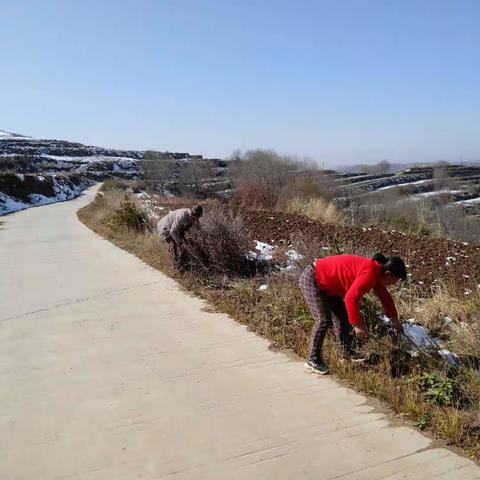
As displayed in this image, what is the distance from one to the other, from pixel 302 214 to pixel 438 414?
1294 cm

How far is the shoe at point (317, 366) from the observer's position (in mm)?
5148

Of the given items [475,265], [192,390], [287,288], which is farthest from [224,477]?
[475,265]

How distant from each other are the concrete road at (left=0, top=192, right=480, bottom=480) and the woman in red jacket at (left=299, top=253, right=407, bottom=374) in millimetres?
458

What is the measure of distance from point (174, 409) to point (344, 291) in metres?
1.81

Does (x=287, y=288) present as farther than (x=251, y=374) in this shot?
Yes

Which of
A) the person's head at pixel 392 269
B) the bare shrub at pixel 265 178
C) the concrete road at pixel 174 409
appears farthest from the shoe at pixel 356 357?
the bare shrub at pixel 265 178

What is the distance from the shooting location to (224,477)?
355 cm

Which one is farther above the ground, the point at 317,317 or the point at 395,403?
the point at 317,317

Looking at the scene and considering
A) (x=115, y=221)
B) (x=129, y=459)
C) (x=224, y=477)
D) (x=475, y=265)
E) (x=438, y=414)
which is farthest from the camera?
(x=115, y=221)

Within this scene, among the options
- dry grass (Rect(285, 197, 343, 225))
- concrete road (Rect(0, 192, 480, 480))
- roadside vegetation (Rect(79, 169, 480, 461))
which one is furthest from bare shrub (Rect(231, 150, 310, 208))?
concrete road (Rect(0, 192, 480, 480))

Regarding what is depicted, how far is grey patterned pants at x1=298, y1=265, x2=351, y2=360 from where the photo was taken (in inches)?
201

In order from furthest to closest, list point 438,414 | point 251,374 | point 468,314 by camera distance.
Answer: point 468,314 < point 251,374 < point 438,414

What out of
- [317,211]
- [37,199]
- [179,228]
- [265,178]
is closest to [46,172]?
[37,199]

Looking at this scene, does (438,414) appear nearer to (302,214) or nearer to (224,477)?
(224,477)
